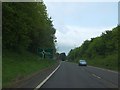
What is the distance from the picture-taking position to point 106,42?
11569 centimetres

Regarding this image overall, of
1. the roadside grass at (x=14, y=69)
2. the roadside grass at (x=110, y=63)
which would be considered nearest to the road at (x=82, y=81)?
the roadside grass at (x=14, y=69)

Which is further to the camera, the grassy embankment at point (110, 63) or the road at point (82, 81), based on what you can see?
the grassy embankment at point (110, 63)

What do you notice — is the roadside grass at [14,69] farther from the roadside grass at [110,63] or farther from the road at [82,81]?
the roadside grass at [110,63]

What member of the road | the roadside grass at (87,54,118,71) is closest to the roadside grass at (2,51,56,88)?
the road

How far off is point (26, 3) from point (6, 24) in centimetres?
669

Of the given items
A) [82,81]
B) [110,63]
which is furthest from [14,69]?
[110,63]

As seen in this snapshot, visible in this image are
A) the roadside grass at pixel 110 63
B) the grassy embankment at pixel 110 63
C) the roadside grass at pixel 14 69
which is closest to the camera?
the roadside grass at pixel 14 69

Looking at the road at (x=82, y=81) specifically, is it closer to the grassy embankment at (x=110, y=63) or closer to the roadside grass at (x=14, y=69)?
the roadside grass at (x=14, y=69)

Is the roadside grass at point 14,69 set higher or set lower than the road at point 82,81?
higher

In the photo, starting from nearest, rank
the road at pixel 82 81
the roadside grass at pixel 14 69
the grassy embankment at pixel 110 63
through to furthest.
Result: the road at pixel 82 81, the roadside grass at pixel 14 69, the grassy embankment at pixel 110 63

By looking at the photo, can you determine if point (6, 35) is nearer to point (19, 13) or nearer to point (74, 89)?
point (19, 13)

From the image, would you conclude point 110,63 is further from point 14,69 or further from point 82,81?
point 82,81

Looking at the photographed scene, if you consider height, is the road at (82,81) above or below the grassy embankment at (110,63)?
below

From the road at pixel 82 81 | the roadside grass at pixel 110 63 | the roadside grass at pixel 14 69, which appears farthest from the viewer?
the roadside grass at pixel 110 63
